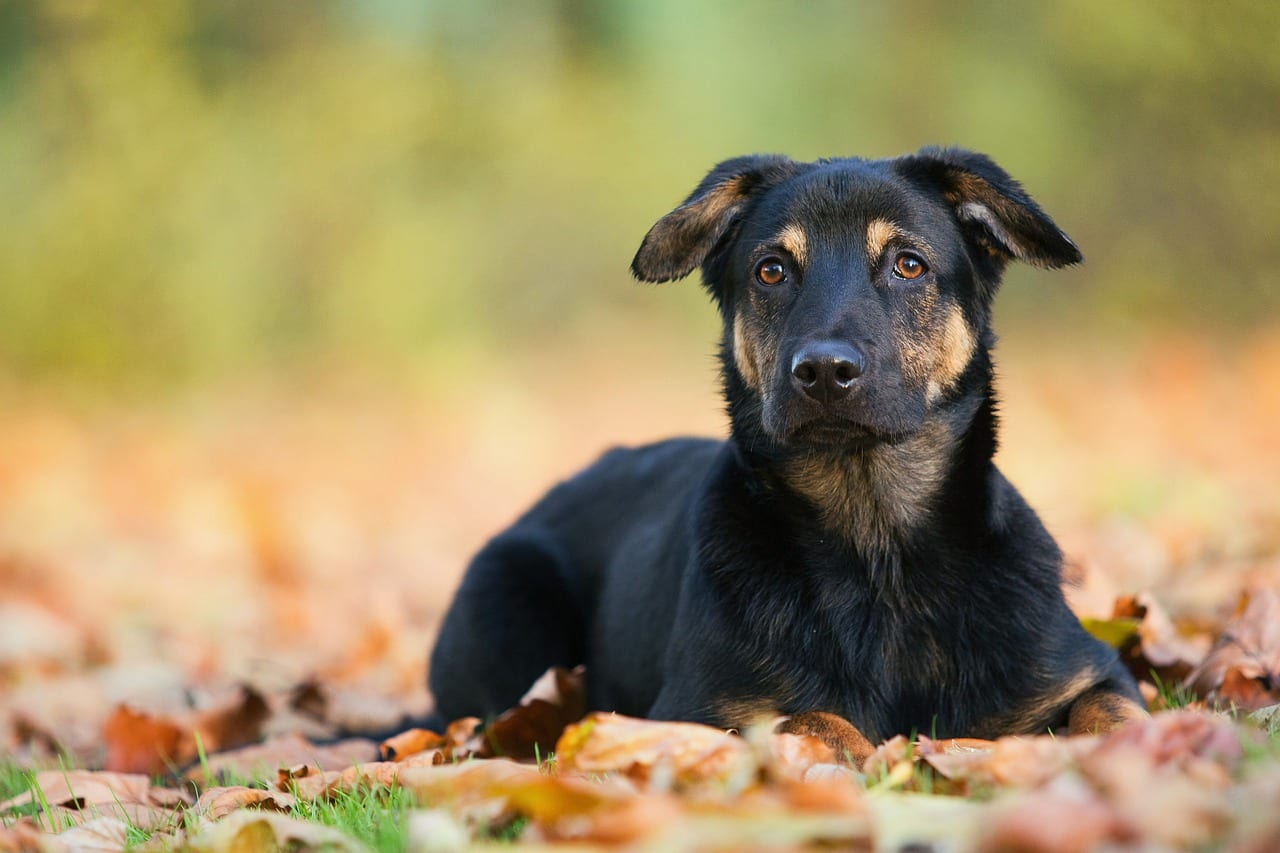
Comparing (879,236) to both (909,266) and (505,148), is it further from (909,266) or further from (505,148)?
(505,148)

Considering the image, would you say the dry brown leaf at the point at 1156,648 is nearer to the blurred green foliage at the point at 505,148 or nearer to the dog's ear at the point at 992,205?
the dog's ear at the point at 992,205

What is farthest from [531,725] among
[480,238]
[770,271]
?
[480,238]

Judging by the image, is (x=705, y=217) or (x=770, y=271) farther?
(x=705, y=217)

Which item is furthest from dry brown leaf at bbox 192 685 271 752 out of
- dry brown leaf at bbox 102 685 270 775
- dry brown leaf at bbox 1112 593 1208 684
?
dry brown leaf at bbox 1112 593 1208 684

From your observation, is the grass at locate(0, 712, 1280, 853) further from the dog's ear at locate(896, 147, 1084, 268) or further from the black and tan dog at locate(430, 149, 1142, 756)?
the dog's ear at locate(896, 147, 1084, 268)

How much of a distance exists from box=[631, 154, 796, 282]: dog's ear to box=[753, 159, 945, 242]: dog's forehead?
0.16 meters

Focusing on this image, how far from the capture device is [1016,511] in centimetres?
418

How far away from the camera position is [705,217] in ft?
14.4

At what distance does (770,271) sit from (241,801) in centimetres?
215

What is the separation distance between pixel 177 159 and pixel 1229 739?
493 inches

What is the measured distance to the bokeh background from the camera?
1174 centimetres

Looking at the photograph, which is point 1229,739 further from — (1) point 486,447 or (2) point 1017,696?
(1) point 486,447

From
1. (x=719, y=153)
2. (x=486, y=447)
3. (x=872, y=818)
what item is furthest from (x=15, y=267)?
(x=872, y=818)

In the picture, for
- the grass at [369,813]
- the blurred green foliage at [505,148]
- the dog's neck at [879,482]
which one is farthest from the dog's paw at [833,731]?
the blurred green foliage at [505,148]
